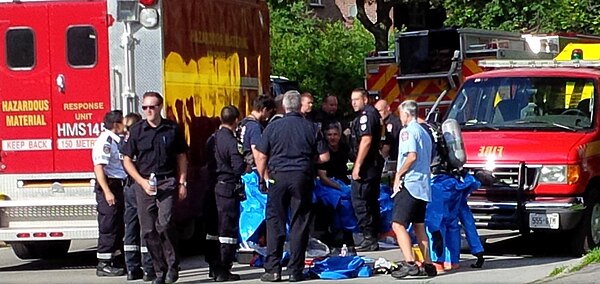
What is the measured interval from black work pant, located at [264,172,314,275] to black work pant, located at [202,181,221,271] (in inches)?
24.6

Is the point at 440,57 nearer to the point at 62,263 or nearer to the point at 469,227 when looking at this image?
the point at 469,227

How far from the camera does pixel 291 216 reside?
1184 centimetres

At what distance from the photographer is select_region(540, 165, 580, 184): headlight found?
13.1 meters

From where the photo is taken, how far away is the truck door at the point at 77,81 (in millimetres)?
12789

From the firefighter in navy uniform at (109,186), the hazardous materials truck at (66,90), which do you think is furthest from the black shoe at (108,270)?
the hazardous materials truck at (66,90)

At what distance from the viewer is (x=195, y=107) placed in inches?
529

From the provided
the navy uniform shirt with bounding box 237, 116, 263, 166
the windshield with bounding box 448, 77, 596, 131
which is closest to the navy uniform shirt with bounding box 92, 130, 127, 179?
the navy uniform shirt with bounding box 237, 116, 263, 166

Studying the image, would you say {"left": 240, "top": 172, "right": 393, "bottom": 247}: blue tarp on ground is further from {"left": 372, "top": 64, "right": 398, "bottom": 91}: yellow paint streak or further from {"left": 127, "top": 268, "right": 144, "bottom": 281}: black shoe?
{"left": 372, "top": 64, "right": 398, "bottom": 91}: yellow paint streak

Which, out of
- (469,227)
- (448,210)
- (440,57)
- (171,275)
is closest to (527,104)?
(469,227)

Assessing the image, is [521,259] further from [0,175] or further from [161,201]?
[0,175]

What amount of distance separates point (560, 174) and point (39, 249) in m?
6.42

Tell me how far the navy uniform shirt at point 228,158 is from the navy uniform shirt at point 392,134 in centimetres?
298

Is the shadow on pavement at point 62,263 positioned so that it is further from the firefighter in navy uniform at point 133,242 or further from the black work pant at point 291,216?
the black work pant at point 291,216

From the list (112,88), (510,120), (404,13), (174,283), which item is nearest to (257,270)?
(174,283)
